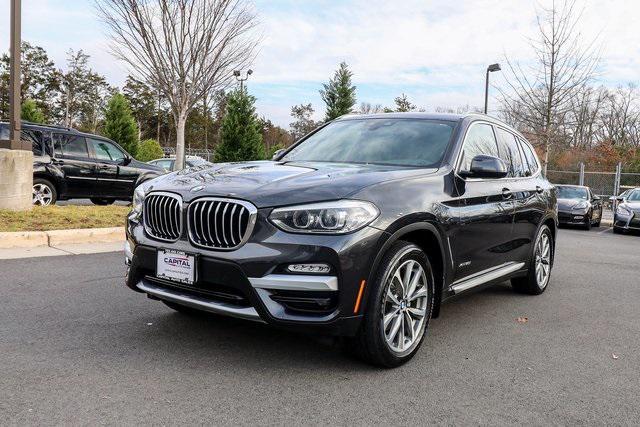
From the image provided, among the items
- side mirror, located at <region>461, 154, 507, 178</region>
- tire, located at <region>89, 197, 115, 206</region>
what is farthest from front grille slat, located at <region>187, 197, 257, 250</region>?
tire, located at <region>89, 197, 115, 206</region>

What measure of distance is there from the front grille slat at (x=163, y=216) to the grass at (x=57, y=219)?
16.9 ft

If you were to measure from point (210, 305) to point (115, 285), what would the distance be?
2.65 m

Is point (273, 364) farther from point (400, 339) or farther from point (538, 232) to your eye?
point (538, 232)

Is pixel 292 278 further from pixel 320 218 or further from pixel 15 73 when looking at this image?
pixel 15 73

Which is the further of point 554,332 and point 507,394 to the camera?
point 554,332

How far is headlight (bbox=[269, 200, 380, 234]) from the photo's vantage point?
10.5 feet

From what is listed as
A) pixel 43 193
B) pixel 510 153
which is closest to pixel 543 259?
pixel 510 153

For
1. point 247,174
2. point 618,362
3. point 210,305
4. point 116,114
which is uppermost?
point 116,114

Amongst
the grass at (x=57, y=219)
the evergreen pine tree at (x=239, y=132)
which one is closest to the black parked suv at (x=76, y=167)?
the grass at (x=57, y=219)

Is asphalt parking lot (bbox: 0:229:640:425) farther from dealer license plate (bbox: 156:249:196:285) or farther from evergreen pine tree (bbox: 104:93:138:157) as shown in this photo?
evergreen pine tree (bbox: 104:93:138:157)

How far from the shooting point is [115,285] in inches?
221

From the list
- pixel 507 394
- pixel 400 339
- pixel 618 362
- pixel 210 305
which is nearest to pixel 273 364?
pixel 210 305

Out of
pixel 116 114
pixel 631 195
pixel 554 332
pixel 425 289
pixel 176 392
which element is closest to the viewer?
pixel 176 392

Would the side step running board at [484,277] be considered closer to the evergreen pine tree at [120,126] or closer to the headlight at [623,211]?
the headlight at [623,211]
